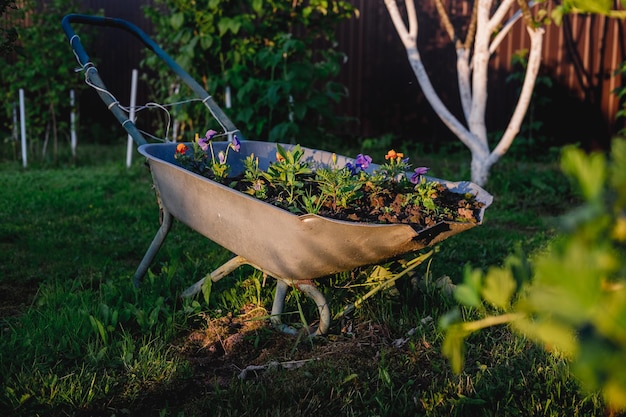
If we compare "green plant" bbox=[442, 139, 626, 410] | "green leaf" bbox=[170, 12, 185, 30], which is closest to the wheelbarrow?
"green plant" bbox=[442, 139, 626, 410]

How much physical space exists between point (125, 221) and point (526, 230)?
2.58 metres

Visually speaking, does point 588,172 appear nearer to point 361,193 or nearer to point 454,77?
point 361,193

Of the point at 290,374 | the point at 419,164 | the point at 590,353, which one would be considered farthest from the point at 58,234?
the point at 590,353

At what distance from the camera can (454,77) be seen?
742 cm

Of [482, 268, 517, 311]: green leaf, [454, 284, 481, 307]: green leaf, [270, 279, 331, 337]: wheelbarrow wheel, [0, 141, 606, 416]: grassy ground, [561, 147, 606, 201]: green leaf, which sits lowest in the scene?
[0, 141, 606, 416]: grassy ground

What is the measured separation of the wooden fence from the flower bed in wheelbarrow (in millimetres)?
4450

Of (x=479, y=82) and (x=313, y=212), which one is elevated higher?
(x=479, y=82)

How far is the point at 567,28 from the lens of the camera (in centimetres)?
675

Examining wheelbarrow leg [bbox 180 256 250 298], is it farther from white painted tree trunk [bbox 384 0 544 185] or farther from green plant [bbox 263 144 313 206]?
white painted tree trunk [bbox 384 0 544 185]

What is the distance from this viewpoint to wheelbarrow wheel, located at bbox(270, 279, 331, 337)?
7.70 ft

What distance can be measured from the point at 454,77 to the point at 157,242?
5273mm

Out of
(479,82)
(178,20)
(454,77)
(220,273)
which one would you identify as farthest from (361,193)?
(454,77)

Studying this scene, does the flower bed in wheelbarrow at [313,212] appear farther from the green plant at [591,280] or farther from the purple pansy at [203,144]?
the green plant at [591,280]

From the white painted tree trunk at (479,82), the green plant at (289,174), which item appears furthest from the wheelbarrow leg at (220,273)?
the white painted tree trunk at (479,82)
